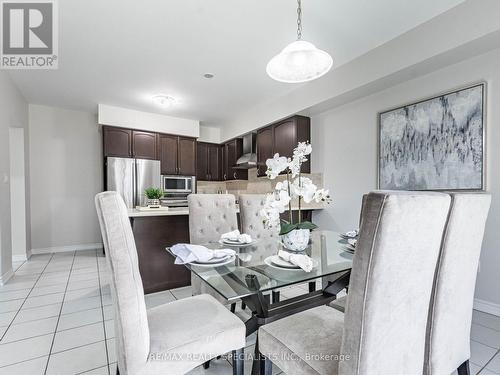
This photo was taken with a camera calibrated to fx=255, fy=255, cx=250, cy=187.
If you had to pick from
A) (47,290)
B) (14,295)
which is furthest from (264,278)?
(14,295)

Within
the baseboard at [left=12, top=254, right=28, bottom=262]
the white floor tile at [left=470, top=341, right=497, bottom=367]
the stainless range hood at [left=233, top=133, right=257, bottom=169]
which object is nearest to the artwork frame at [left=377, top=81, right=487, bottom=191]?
the white floor tile at [left=470, top=341, right=497, bottom=367]

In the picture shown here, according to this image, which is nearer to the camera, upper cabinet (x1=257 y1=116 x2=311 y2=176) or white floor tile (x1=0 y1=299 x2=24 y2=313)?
white floor tile (x1=0 y1=299 x2=24 y2=313)

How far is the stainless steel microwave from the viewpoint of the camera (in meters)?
4.97

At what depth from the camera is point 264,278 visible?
1.27 metres

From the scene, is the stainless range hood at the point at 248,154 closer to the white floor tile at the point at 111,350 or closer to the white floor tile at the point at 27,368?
the white floor tile at the point at 111,350

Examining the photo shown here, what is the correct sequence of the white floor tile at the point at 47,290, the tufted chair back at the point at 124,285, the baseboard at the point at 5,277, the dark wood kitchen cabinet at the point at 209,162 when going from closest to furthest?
the tufted chair back at the point at 124,285
the white floor tile at the point at 47,290
the baseboard at the point at 5,277
the dark wood kitchen cabinet at the point at 209,162

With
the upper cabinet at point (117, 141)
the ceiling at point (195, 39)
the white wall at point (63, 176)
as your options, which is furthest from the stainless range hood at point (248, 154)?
the white wall at point (63, 176)

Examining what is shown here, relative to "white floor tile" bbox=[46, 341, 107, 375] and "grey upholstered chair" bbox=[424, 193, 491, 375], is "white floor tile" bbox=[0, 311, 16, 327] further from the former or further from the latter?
"grey upholstered chair" bbox=[424, 193, 491, 375]

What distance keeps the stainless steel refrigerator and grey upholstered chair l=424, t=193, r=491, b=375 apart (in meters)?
4.44

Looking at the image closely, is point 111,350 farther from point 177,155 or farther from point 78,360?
point 177,155

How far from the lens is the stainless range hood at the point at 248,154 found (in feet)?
15.9

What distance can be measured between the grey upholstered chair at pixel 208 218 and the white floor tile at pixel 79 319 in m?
0.90

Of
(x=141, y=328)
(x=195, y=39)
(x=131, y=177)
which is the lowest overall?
(x=141, y=328)

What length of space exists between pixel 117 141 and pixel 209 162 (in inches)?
77.8
